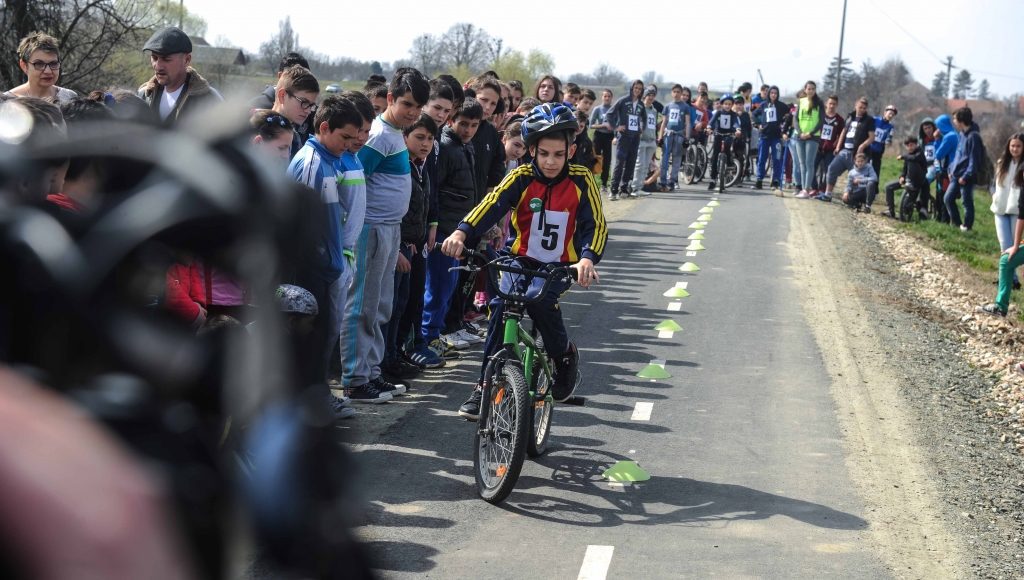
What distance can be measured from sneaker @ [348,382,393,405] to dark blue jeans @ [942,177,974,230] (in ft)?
51.2

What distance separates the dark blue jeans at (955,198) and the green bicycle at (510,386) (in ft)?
53.0

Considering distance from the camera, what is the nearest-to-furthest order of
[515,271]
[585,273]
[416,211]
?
1. [585,273]
2. [515,271]
3. [416,211]

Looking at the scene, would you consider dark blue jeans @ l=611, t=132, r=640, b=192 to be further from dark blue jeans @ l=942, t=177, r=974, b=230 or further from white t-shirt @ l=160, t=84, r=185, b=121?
white t-shirt @ l=160, t=84, r=185, b=121

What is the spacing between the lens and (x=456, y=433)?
6.95 meters

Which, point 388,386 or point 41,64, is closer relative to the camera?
point 41,64

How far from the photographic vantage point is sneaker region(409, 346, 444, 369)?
28.2 feet

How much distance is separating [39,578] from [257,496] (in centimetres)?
25

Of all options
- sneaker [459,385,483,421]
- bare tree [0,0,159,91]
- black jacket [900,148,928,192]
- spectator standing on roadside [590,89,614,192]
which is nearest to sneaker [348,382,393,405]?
sneaker [459,385,483,421]

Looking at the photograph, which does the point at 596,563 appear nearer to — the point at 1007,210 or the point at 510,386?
the point at 510,386

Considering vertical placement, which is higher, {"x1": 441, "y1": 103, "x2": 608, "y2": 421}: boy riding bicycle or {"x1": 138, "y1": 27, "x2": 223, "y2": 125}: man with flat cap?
{"x1": 138, "y1": 27, "x2": 223, "y2": 125}: man with flat cap

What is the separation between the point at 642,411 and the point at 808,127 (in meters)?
16.5

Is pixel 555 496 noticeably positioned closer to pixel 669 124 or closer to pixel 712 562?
pixel 712 562

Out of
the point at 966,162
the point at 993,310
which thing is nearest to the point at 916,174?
the point at 966,162

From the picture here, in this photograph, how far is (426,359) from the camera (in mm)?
8648
